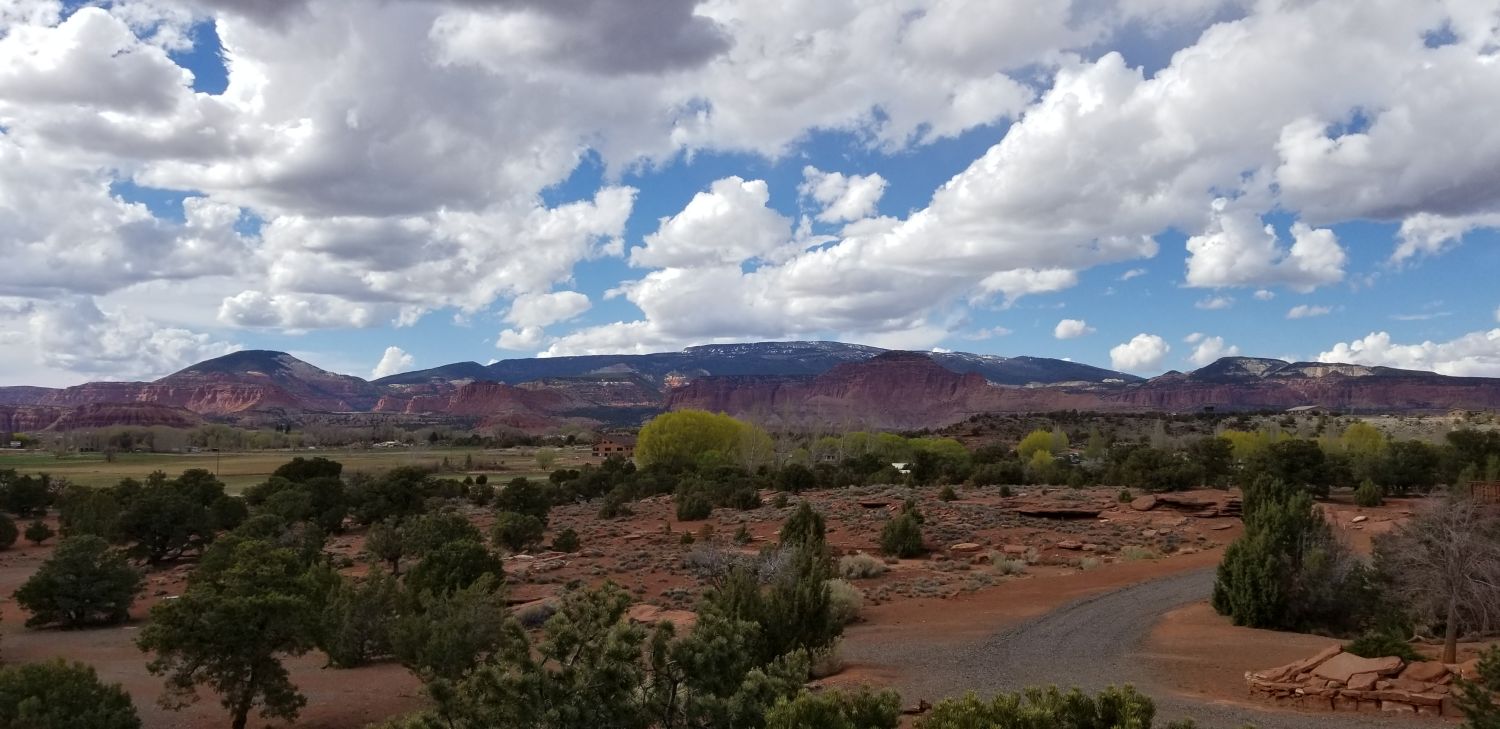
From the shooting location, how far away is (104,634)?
22.8 m

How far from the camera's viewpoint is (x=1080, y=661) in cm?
1662

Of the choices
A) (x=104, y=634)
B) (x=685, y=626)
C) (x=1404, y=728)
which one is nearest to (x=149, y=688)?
(x=104, y=634)

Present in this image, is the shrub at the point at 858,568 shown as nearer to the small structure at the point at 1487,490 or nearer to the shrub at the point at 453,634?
the shrub at the point at 453,634

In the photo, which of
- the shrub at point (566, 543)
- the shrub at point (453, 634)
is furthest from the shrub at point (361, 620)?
the shrub at point (566, 543)

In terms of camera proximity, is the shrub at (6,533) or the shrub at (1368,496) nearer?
the shrub at (6,533)

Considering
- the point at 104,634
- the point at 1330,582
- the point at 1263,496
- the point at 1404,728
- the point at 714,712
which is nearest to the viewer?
the point at 714,712

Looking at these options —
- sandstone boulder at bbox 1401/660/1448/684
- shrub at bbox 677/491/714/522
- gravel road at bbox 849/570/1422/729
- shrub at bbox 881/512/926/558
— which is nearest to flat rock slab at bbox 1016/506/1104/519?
shrub at bbox 881/512/926/558

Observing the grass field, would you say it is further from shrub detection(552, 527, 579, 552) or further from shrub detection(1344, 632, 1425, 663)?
shrub detection(1344, 632, 1425, 663)

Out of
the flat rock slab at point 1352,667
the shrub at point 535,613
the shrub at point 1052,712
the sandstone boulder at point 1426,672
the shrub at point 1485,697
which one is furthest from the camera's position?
the shrub at point 535,613

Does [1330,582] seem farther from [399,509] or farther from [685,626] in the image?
[399,509]

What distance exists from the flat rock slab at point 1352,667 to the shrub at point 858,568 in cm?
1408

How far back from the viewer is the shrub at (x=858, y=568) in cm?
2700

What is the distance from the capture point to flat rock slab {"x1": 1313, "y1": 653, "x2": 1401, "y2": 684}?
1357 cm

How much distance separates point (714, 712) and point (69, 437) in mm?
162176
